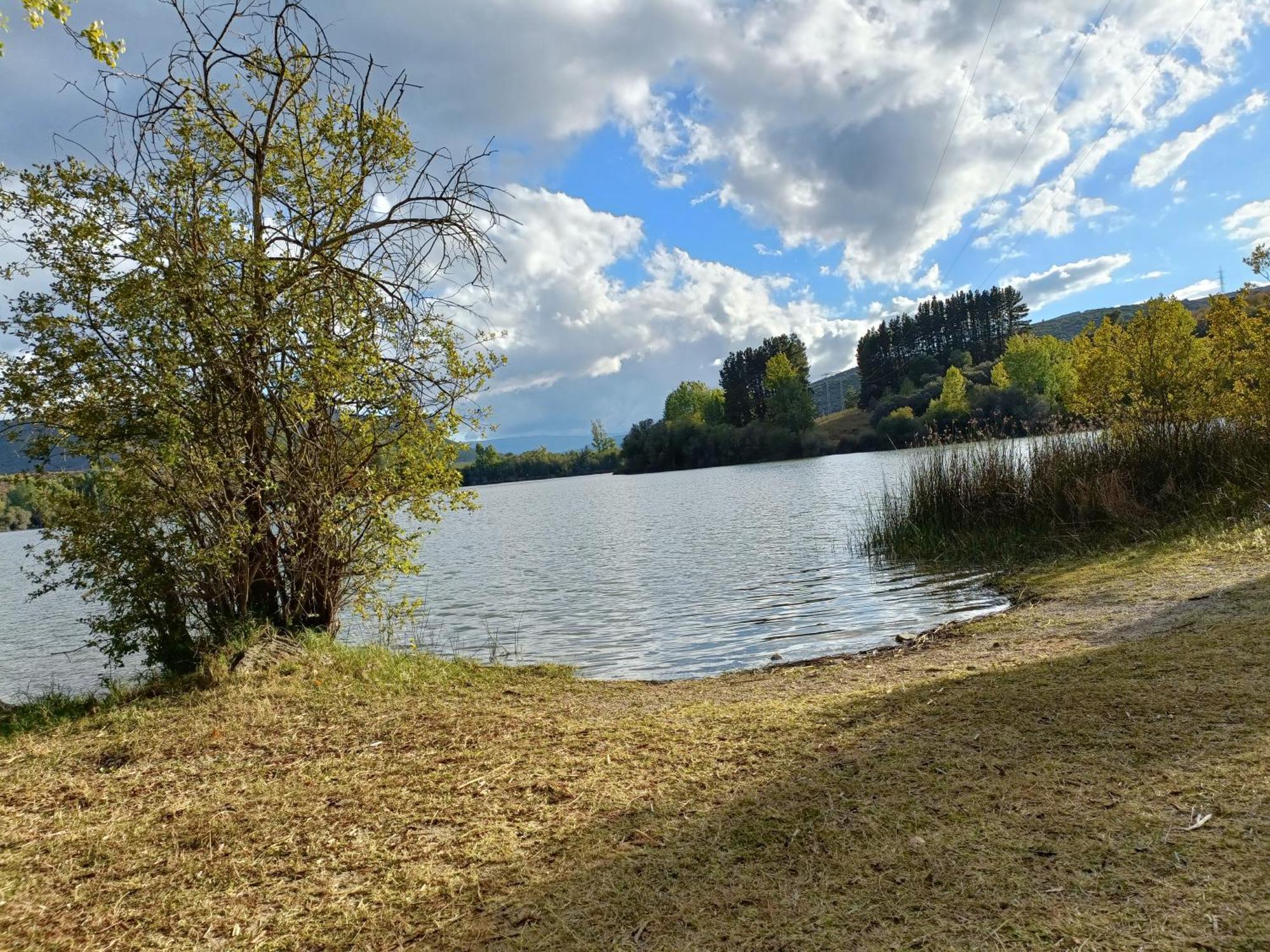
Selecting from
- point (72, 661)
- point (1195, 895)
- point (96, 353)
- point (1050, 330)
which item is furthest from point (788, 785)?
point (1050, 330)

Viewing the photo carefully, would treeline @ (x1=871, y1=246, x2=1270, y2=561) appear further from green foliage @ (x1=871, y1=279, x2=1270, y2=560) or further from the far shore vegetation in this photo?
the far shore vegetation

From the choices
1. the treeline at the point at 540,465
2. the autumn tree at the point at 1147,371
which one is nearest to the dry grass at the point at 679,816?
the autumn tree at the point at 1147,371

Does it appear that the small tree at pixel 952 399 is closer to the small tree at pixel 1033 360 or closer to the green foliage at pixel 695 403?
the small tree at pixel 1033 360

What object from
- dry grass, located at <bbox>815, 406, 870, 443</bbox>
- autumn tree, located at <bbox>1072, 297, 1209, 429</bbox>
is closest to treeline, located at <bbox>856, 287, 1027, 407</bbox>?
dry grass, located at <bbox>815, 406, 870, 443</bbox>

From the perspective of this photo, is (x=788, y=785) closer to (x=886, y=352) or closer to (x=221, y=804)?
(x=221, y=804)

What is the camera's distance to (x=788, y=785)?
368cm

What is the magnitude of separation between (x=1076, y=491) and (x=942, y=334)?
381 feet

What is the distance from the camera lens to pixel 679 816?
3.48 m

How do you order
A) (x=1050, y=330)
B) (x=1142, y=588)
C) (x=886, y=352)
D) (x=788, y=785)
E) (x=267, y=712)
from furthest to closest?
1. (x=1050, y=330)
2. (x=886, y=352)
3. (x=1142, y=588)
4. (x=267, y=712)
5. (x=788, y=785)

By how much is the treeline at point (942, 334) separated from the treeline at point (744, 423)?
16740 millimetres

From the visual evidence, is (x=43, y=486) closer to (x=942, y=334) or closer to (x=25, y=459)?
(x=25, y=459)

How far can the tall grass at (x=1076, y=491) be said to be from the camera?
1216cm

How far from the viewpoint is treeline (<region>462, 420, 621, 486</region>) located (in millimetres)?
142000

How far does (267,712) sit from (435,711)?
44.0 inches
